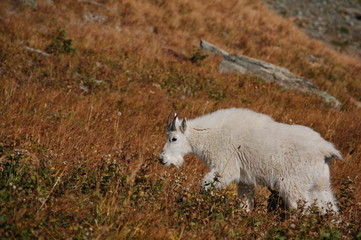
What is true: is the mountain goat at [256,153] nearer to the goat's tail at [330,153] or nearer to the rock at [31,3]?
the goat's tail at [330,153]

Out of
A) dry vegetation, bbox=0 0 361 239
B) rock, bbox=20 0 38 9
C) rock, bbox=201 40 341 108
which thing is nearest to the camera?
dry vegetation, bbox=0 0 361 239

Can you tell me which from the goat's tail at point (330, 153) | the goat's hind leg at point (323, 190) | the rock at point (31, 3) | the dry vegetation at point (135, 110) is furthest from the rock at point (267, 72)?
the goat's hind leg at point (323, 190)

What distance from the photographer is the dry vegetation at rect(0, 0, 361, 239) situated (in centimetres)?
369

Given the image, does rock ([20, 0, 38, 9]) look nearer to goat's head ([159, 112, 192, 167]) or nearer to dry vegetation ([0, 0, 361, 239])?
dry vegetation ([0, 0, 361, 239])

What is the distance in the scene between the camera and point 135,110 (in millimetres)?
9078

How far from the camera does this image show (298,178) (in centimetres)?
498

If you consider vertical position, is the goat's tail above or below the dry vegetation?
above

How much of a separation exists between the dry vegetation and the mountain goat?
41 centimetres

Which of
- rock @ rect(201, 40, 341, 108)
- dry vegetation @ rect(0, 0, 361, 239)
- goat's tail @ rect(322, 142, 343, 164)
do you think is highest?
goat's tail @ rect(322, 142, 343, 164)

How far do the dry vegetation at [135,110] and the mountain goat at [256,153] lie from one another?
410 millimetres

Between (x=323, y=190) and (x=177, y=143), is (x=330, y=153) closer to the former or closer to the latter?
(x=323, y=190)

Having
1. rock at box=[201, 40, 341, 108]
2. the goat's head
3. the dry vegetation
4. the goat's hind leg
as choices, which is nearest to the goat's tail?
the goat's hind leg

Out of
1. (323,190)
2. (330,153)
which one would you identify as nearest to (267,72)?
(330,153)

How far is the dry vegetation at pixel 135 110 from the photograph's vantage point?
3.69 m
